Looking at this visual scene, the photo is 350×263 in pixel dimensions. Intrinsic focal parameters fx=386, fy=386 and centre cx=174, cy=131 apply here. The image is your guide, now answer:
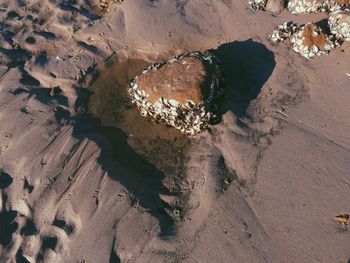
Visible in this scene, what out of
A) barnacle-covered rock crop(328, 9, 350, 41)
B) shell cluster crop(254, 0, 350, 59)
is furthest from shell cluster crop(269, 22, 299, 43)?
barnacle-covered rock crop(328, 9, 350, 41)

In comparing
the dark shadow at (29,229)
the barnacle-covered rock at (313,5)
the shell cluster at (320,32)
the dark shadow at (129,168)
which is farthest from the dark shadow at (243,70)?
the dark shadow at (29,229)

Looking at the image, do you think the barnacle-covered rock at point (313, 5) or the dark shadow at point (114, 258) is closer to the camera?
the dark shadow at point (114, 258)

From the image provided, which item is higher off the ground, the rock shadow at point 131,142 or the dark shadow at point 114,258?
the rock shadow at point 131,142

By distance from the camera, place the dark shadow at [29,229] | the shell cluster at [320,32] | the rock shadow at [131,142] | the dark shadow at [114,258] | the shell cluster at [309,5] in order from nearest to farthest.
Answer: the dark shadow at [114,258] → the dark shadow at [29,229] → the rock shadow at [131,142] → the shell cluster at [320,32] → the shell cluster at [309,5]

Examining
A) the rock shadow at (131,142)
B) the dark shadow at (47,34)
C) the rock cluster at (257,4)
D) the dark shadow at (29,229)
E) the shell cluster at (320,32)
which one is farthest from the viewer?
the dark shadow at (47,34)

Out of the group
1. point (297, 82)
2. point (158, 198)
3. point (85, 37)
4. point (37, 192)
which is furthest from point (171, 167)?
point (85, 37)

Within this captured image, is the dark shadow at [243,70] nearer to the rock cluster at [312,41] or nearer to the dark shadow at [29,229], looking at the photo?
the rock cluster at [312,41]
